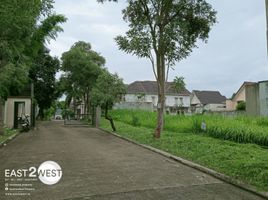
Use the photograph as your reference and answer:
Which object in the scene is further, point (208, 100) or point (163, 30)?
point (208, 100)

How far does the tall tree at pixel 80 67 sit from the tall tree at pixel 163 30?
18.8 m

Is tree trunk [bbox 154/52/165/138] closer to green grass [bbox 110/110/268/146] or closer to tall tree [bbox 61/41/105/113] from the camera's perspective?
green grass [bbox 110/110/268/146]

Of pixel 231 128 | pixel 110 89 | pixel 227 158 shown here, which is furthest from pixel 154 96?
pixel 227 158

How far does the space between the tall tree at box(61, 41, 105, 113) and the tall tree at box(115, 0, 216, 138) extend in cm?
1883

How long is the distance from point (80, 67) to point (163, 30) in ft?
66.0

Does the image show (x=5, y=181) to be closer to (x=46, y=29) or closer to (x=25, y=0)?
(x=25, y=0)

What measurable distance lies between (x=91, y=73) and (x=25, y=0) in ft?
87.5

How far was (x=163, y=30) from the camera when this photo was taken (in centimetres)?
1440

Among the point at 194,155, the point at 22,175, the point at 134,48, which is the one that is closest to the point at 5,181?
the point at 22,175

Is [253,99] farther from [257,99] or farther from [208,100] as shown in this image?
[208,100]

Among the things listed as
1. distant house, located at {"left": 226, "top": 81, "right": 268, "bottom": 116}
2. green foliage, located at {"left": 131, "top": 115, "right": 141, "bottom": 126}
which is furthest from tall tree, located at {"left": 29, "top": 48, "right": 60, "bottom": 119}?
distant house, located at {"left": 226, "top": 81, "right": 268, "bottom": 116}

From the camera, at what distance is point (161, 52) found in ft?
47.5

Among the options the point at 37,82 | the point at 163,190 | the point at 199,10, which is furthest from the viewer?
the point at 37,82

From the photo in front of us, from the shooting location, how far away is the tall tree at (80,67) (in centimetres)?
3325
